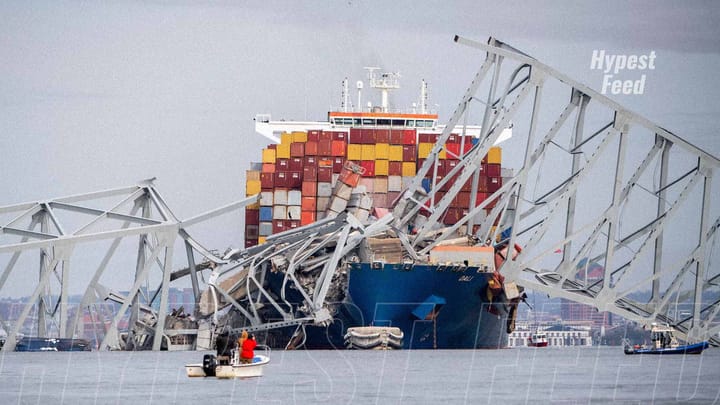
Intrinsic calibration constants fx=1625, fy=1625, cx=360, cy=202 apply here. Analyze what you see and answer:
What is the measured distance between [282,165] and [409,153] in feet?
25.3

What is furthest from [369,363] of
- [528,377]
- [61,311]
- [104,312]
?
[104,312]

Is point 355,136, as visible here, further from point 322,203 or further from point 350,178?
point 350,178

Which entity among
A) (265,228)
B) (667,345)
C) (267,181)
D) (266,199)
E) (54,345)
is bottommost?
(54,345)

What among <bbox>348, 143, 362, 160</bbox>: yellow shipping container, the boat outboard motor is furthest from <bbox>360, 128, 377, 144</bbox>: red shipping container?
the boat outboard motor

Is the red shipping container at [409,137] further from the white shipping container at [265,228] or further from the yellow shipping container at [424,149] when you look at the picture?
the white shipping container at [265,228]

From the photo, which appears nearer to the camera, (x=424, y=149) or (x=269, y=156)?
(x=424, y=149)

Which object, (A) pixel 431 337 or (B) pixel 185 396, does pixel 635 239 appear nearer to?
(A) pixel 431 337

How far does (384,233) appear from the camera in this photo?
81250 millimetres

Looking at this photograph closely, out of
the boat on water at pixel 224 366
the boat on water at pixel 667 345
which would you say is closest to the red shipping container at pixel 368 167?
the boat on water at pixel 667 345

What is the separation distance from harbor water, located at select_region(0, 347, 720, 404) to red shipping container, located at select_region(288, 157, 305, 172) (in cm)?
1965

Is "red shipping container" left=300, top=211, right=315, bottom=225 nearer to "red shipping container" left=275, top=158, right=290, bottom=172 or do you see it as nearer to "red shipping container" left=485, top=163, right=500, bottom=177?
"red shipping container" left=275, top=158, right=290, bottom=172

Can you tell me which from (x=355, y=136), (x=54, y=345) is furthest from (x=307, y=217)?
(x=54, y=345)

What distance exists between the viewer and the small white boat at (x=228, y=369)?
54875mm

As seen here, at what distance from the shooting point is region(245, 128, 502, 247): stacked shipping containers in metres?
95.4
